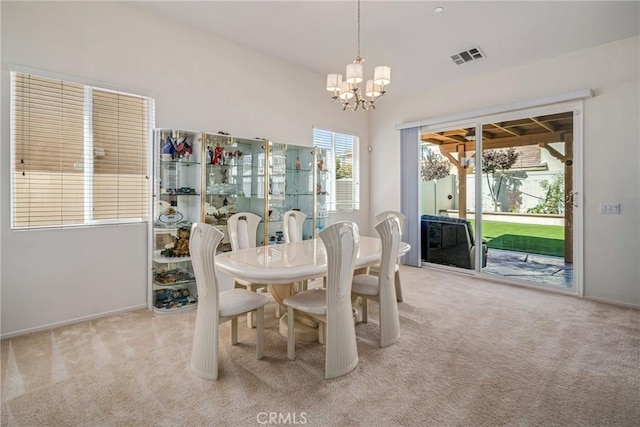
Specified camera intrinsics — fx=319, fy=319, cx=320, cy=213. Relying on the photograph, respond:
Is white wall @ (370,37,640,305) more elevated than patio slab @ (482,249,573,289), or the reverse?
white wall @ (370,37,640,305)

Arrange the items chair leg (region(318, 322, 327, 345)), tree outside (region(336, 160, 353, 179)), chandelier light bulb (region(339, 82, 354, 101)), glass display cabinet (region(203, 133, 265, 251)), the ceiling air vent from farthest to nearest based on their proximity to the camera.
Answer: tree outside (region(336, 160, 353, 179)) < the ceiling air vent < glass display cabinet (region(203, 133, 265, 251)) < chandelier light bulb (region(339, 82, 354, 101)) < chair leg (region(318, 322, 327, 345))

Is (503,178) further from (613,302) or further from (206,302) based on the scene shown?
(206,302)

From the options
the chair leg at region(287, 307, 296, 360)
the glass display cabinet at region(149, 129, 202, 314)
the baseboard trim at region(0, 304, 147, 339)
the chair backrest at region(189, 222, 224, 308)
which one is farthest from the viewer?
the glass display cabinet at region(149, 129, 202, 314)

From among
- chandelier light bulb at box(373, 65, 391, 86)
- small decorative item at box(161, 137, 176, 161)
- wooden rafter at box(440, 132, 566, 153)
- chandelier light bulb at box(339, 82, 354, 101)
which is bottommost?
small decorative item at box(161, 137, 176, 161)

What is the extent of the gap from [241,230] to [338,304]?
1.50 metres

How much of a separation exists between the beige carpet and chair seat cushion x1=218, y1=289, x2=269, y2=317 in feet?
1.31

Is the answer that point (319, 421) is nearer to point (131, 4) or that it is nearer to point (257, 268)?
point (257, 268)

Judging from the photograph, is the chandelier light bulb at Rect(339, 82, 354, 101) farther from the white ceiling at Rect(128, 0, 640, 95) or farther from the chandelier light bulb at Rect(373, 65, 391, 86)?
the white ceiling at Rect(128, 0, 640, 95)

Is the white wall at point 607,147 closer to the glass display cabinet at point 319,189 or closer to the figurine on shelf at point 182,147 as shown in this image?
the glass display cabinet at point 319,189

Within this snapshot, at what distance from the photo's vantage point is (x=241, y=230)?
3.23 meters

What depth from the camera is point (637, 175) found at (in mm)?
3508

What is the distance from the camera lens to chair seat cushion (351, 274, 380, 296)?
2660mm

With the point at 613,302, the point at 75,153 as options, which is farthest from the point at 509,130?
the point at 75,153

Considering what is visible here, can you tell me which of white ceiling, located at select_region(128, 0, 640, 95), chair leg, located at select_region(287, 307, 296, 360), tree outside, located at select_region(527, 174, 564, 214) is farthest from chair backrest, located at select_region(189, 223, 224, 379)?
tree outside, located at select_region(527, 174, 564, 214)
